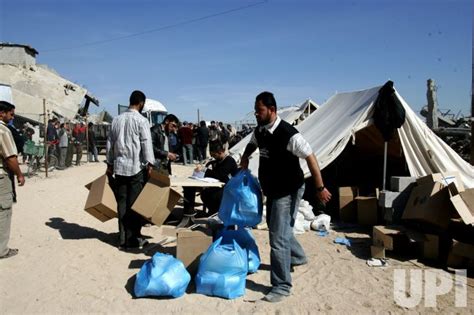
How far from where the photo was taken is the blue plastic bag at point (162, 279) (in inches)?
134

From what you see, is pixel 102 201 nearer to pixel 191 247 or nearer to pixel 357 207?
pixel 191 247

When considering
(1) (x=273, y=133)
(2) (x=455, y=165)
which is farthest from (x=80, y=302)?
(2) (x=455, y=165)

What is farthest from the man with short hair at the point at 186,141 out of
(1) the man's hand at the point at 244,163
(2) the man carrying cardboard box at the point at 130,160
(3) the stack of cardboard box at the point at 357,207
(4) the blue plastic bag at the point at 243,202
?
(4) the blue plastic bag at the point at 243,202

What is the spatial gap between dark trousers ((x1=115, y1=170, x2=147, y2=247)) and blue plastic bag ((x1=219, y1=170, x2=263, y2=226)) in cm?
145

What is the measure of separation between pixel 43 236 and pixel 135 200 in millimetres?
1741

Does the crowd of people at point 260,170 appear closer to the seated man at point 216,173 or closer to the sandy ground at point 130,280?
the seated man at point 216,173

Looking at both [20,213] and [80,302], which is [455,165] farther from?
[20,213]

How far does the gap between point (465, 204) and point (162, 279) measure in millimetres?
3498

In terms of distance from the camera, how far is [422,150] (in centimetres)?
622

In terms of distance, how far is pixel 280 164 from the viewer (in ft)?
11.4

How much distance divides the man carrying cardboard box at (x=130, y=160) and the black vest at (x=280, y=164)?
1755 millimetres

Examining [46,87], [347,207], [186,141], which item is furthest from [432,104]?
[46,87]

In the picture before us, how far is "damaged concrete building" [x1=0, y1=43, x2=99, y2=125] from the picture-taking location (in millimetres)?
28828

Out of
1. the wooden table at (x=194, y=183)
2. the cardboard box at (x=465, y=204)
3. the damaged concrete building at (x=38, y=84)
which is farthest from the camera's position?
the damaged concrete building at (x=38, y=84)
